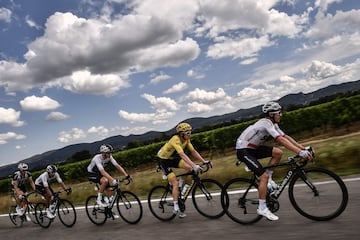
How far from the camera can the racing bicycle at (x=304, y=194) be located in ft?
17.2

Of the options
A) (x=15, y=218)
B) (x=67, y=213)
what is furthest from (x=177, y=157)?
(x=15, y=218)

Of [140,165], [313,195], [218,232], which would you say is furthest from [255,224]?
[140,165]

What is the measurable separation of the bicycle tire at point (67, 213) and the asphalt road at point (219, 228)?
164mm

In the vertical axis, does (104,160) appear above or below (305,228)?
above

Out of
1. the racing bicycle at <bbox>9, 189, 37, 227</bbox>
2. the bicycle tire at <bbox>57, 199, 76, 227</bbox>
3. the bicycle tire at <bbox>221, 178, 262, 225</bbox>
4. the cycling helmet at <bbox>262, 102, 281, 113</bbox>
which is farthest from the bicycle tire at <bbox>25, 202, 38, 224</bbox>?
the cycling helmet at <bbox>262, 102, 281, 113</bbox>

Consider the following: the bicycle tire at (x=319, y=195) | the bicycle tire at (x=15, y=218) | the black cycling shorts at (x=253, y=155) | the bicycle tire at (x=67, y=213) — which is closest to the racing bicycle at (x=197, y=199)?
the black cycling shorts at (x=253, y=155)

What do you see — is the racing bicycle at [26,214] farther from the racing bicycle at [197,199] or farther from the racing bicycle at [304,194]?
the racing bicycle at [304,194]

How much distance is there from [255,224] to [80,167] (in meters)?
34.7

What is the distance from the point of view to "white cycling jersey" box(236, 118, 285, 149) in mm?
5721

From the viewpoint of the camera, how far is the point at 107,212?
8555mm

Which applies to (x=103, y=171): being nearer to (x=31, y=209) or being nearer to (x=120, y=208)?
(x=120, y=208)

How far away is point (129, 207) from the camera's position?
829 cm

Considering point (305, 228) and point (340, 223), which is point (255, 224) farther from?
point (340, 223)

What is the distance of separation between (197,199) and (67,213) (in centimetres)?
420
